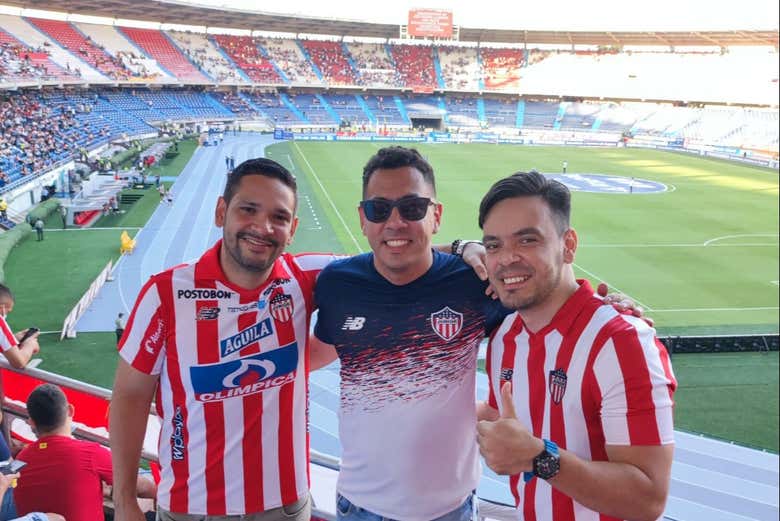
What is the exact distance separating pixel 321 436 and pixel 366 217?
4505mm

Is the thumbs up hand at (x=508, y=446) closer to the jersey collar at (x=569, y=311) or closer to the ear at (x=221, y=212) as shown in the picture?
the jersey collar at (x=569, y=311)

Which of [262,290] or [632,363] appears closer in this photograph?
[632,363]

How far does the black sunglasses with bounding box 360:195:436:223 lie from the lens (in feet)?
6.75

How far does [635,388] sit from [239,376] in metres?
1.22

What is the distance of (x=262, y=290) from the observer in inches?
82.7

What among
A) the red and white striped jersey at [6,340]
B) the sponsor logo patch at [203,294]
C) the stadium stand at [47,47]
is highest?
the stadium stand at [47,47]

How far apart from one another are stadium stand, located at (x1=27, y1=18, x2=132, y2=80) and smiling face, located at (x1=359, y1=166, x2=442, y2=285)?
9905 mm

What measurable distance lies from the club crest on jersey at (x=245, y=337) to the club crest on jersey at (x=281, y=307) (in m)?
0.04

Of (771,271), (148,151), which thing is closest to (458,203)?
(771,271)

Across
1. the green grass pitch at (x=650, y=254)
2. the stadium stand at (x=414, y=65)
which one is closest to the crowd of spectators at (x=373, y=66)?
the stadium stand at (x=414, y=65)

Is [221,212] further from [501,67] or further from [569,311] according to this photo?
[501,67]

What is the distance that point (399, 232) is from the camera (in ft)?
6.68

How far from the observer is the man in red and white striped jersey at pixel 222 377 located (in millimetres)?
2020

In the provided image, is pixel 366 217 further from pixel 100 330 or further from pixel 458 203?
pixel 458 203
